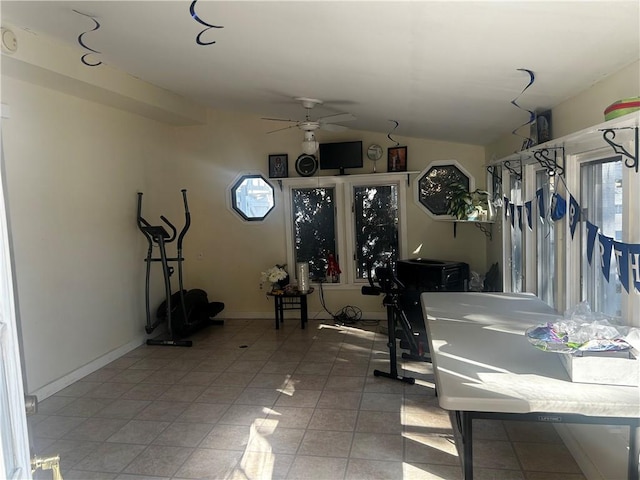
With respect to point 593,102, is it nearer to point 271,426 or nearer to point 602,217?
point 602,217

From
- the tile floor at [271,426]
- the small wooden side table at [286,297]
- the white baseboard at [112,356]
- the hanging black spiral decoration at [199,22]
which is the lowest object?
the tile floor at [271,426]

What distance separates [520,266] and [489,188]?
1.37m

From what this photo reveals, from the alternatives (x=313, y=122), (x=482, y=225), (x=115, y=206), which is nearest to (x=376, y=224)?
(x=482, y=225)

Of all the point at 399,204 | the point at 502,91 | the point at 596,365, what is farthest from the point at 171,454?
the point at 399,204

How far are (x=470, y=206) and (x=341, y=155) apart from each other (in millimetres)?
1738

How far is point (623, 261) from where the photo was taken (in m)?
2.03

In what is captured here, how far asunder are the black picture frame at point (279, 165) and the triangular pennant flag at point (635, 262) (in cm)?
441

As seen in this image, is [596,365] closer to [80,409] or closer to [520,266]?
[520,266]

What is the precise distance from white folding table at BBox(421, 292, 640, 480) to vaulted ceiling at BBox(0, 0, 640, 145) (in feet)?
4.51

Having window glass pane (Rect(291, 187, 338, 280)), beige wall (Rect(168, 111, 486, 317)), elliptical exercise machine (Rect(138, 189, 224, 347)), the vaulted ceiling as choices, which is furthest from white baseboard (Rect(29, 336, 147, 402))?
the vaulted ceiling

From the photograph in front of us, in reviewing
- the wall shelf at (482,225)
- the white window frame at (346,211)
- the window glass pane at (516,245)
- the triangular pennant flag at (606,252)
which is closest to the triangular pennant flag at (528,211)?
the window glass pane at (516,245)

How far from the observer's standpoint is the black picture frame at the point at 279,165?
5848 mm

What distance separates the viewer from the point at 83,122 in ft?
14.1

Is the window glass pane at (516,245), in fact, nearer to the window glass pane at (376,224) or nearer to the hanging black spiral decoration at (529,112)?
the hanging black spiral decoration at (529,112)
